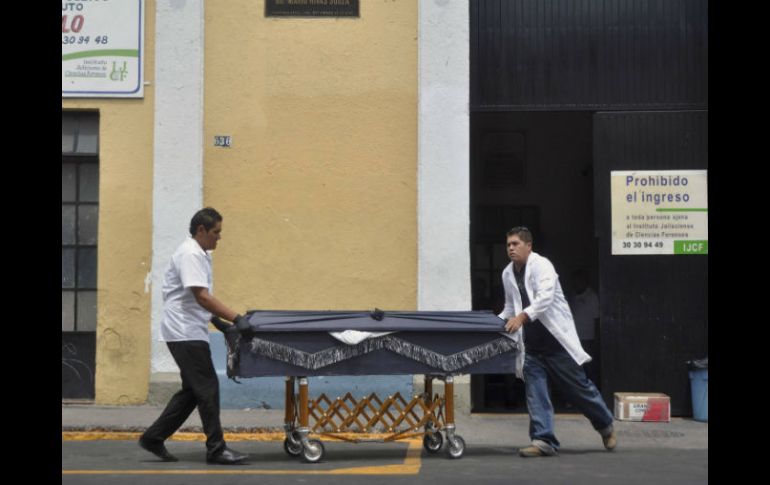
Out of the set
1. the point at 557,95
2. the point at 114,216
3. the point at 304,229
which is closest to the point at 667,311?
the point at 557,95

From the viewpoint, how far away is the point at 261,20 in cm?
1365

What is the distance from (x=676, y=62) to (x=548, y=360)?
4828 mm

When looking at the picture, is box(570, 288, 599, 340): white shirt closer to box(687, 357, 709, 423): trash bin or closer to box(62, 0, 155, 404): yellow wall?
box(687, 357, 709, 423): trash bin

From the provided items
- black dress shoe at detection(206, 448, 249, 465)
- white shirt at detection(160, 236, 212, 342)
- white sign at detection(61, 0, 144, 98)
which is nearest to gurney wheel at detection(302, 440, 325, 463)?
black dress shoe at detection(206, 448, 249, 465)

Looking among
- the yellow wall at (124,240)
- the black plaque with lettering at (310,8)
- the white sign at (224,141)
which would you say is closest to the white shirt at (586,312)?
the black plaque with lettering at (310,8)

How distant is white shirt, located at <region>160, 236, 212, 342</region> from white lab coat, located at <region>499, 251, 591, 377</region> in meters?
2.71

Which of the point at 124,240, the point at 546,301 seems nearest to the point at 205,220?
the point at 546,301

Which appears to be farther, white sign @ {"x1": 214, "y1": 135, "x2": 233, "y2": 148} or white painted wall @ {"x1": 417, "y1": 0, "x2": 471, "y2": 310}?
white sign @ {"x1": 214, "y1": 135, "x2": 233, "y2": 148}

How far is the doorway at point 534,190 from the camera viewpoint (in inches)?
659

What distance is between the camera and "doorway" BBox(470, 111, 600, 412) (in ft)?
55.0

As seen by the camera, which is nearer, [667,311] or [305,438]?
[305,438]

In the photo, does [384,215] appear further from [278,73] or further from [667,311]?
[667,311]

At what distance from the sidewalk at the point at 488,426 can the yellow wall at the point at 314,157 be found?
1.52 m

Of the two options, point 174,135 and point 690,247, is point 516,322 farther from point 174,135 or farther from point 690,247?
point 174,135
